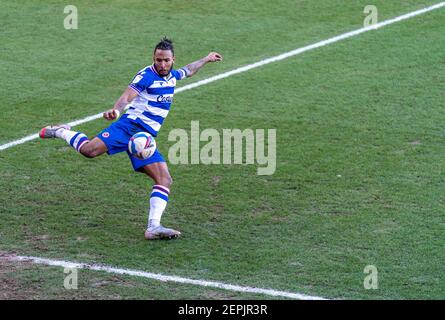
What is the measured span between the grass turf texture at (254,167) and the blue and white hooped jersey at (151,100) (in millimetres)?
1056

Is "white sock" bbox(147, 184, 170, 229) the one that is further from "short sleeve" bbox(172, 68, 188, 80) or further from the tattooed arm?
the tattooed arm

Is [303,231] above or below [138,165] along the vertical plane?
below

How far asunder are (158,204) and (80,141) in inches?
46.8

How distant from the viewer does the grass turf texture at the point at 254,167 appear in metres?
9.29

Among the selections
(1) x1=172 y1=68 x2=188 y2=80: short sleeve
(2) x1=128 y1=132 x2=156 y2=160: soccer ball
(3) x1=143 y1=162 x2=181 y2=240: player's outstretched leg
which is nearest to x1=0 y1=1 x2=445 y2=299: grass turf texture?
(3) x1=143 y1=162 x2=181 y2=240: player's outstretched leg

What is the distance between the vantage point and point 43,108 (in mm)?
13812

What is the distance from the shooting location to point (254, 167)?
11.9 metres

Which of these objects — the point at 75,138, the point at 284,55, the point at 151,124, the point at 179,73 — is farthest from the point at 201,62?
the point at 284,55

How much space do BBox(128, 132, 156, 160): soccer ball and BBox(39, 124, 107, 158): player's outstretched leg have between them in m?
0.45

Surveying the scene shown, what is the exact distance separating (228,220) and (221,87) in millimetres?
4691

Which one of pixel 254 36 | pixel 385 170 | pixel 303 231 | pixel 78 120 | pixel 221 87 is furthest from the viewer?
pixel 254 36
